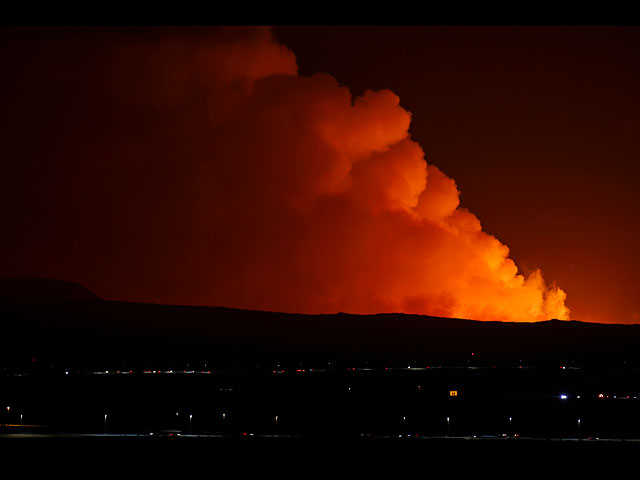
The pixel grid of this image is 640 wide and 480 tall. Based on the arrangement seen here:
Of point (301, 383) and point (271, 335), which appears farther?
point (271, 335)

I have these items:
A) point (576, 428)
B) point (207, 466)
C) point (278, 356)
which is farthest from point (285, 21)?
point (278, 356)

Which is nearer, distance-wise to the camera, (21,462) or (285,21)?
(285,21)

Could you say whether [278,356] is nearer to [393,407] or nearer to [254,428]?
[393,407]

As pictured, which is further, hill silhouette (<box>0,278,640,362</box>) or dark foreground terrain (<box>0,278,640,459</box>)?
hill silhouette (<box>0,278,640,362</box>)

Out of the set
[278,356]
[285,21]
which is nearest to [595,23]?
[285,21]

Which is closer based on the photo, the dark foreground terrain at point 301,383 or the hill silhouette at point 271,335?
the dark foreground terrain at point 301,383

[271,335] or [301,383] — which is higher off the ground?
[271,335]

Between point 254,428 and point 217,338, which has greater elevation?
point 217,338

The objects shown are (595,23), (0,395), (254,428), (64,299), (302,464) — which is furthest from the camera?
(64,299)

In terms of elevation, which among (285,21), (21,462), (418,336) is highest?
(418,336)

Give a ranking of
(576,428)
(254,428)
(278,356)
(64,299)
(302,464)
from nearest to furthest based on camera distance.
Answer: (302,464), (254,428), (576,428), (278,356), (64,299)
